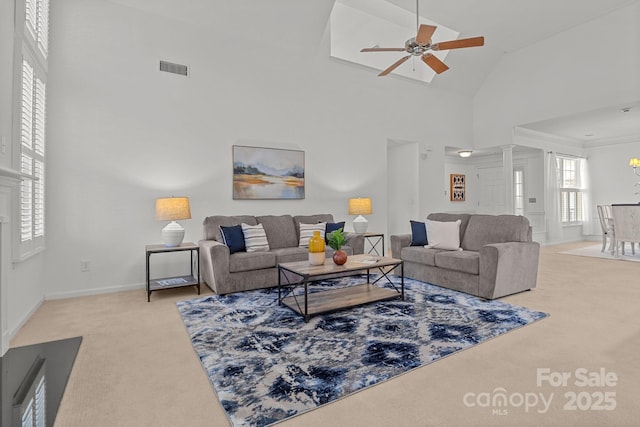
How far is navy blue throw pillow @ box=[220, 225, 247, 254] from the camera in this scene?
4180mm

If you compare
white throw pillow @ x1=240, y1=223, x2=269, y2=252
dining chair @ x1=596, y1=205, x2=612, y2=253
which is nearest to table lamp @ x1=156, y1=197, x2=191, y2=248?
white throw pillow @ x1=240, y1=223, x2=269, y2=252

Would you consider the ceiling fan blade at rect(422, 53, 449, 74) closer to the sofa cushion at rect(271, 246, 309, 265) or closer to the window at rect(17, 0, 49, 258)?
the sofa cushion at rect(271, 246, 309, 265)

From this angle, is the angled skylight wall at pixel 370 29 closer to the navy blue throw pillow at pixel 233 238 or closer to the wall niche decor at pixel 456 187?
the wall niche decor at pixel 456 187

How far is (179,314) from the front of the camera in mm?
3266

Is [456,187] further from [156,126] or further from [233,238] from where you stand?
[156,126]

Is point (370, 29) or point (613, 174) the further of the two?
point (613, 174)

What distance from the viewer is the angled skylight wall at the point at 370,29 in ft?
19.4

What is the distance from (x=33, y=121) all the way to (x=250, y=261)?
260 centimetres

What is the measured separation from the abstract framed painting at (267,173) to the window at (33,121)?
2227 mm

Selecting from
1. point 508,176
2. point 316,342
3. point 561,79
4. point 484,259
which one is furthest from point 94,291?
point 561,79

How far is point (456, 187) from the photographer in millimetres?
9398

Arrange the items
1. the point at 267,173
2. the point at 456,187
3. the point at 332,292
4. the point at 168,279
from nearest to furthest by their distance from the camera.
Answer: the point at 332,292, the point at 168,279, the point at 267,173, the point at 456,187

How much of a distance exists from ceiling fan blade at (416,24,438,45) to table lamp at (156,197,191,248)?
3324 millimetres

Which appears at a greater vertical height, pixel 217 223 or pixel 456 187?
pixel 456 187
